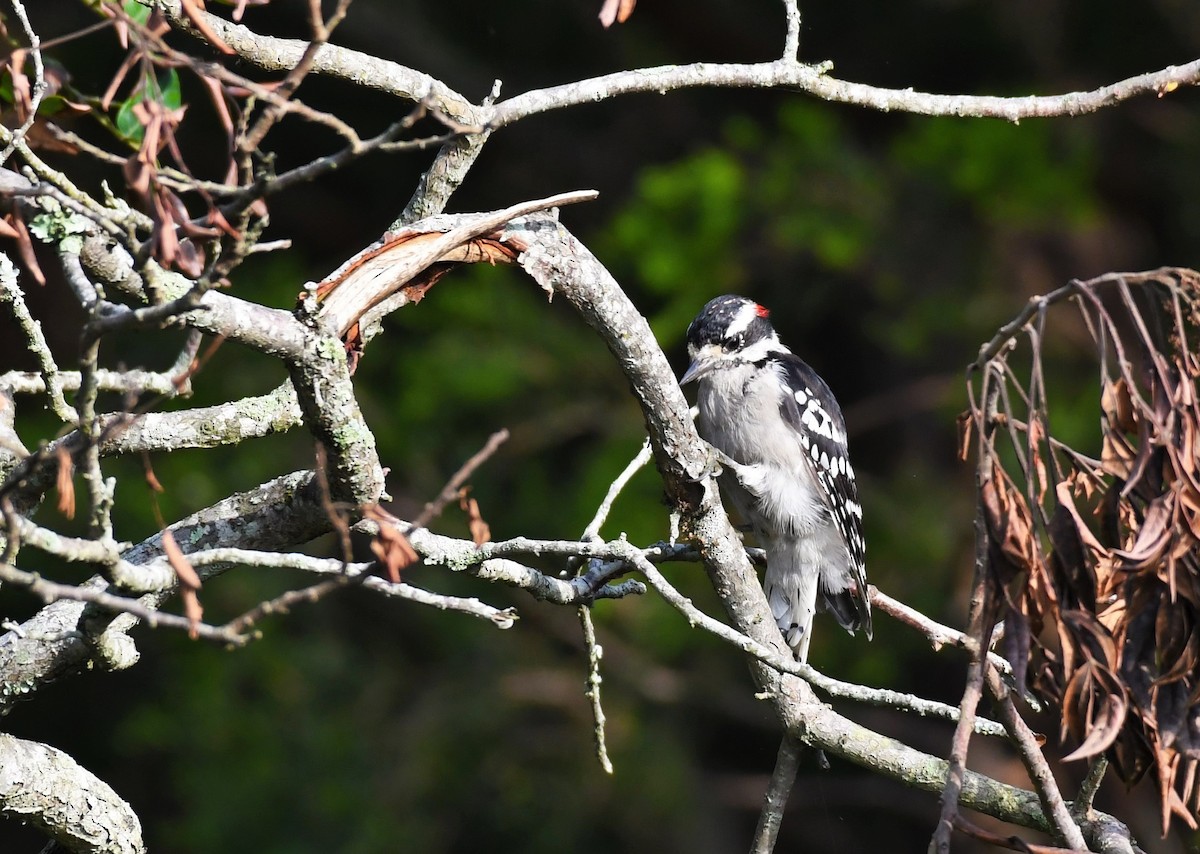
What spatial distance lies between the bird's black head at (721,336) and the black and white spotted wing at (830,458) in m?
0.14

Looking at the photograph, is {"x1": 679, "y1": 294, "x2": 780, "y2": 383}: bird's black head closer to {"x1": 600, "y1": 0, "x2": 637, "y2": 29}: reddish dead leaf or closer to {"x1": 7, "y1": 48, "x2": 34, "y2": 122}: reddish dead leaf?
{"x1": 600, "y1": 0, "x2": 637, "y2": 29}: reddish dead leaf

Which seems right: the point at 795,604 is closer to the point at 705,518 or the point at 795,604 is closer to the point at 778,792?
the point at 778,792

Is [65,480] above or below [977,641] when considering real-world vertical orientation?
below

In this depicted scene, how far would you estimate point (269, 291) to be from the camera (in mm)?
6617

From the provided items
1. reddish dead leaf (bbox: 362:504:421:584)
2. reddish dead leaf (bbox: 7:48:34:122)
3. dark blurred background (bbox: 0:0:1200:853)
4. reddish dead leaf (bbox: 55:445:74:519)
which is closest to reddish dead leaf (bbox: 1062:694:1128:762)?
reddish dead leaf (bbox: 362:504:421:584)

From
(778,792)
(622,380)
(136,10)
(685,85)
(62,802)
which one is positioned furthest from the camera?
(622,380)

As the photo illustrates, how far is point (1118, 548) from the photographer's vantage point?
6.51ft

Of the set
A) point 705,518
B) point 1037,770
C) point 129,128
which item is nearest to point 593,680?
point 705,518

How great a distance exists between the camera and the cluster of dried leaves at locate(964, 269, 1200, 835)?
5.90 feet

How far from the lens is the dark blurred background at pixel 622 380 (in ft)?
20.9

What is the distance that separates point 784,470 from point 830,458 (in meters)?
0.22

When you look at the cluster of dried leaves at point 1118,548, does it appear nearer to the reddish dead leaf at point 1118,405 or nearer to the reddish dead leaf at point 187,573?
the reddish dead leaf at point 1118,405

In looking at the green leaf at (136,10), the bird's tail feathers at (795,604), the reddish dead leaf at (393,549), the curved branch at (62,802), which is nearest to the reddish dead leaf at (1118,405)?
the reddish dead leaf at (393,549)

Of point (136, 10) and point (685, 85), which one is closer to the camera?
point (136, 10)
